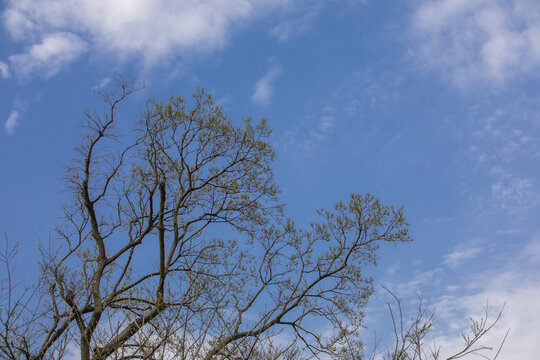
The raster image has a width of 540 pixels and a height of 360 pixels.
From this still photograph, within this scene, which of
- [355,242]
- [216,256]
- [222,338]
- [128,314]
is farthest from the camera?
[216,256]

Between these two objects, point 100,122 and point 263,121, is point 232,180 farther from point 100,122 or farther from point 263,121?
point 100,122

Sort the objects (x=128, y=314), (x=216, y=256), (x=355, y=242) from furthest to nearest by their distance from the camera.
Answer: (x=216, y=256), (x=355, y=242), (x=128, y=314)

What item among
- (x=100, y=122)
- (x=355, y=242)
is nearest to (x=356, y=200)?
(x=355, y=242)

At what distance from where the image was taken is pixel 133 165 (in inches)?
487

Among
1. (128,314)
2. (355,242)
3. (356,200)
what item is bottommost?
(128,314)

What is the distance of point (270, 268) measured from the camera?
11320 millimetres

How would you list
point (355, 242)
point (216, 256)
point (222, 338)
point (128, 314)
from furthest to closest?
point (216, 256) < point (355, 242) < point (222, 338) < point (128, 314)

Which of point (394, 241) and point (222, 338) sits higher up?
point (394, 241)

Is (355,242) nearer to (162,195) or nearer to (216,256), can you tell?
(216,256)

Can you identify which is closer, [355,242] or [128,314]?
[128,314]

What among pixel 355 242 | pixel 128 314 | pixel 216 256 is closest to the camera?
pixel 128 314

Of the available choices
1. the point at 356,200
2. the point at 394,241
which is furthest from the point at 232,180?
the point at 394,241

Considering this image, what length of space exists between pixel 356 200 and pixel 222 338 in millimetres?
6712

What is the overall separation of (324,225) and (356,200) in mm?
1154
